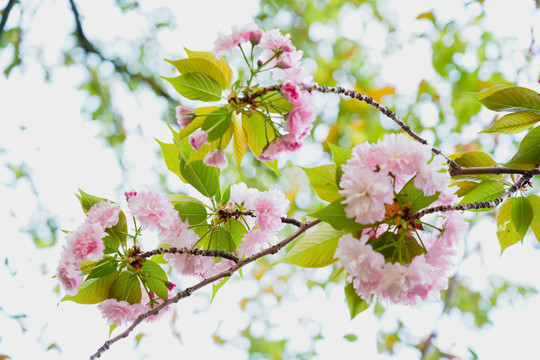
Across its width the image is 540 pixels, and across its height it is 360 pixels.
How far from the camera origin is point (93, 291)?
2.25 feet

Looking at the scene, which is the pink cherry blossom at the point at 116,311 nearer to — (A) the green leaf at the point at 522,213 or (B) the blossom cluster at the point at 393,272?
(B) the blossom cluster at the point at 393,272

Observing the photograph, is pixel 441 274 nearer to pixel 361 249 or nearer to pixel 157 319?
pixel 361 249

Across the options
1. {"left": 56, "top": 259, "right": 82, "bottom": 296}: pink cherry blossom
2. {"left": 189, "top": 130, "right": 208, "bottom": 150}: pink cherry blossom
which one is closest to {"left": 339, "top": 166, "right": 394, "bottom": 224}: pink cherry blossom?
{"left": 189, "top": 130, "right": 208, "bottom": 150}: pink cherry blossom

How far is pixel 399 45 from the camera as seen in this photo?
2.92 m

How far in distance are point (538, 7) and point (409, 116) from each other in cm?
130

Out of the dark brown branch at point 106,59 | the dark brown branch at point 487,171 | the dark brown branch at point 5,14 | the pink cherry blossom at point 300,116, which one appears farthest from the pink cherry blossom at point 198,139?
the dark brown branch at point 106,59

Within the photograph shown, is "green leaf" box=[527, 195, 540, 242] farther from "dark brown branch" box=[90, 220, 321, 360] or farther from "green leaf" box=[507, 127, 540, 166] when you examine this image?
"dark brown branch" box=[90, 220, 321, 360]

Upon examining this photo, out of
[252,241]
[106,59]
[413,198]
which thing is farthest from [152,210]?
[106,59]

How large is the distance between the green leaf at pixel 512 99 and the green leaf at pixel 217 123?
418 mm

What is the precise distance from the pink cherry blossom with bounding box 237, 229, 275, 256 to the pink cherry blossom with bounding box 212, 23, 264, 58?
0.99 feet

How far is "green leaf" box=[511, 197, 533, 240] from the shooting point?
72 cm

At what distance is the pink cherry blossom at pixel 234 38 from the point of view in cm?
64

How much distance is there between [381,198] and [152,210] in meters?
0.36

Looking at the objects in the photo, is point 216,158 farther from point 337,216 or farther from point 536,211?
point 536,211
